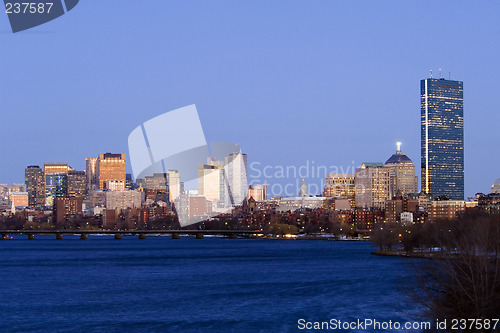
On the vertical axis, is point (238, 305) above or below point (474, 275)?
below

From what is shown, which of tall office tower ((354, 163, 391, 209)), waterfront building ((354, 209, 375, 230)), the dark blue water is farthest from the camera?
tall office tower ((354, 163, 391, 209))

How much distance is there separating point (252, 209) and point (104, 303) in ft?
510

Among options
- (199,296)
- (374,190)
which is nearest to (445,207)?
(374,190)

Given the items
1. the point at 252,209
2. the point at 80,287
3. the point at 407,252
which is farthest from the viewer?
the point at 252,209

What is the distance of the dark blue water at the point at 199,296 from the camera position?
1100 inches

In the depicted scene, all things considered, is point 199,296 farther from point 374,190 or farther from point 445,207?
point 374,190

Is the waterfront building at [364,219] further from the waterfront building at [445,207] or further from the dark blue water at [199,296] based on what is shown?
the dark blue water at [199,296]

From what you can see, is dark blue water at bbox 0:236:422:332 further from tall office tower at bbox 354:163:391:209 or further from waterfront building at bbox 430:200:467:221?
tall office tower at bbox 354:163:391:209

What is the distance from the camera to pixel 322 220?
150m

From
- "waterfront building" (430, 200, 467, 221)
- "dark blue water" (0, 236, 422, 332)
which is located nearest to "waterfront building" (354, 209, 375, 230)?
"waterfront building" (430, 200, 467, 221)

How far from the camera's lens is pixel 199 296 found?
36031 mm

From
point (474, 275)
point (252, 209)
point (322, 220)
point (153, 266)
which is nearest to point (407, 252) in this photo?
point (153, 266)

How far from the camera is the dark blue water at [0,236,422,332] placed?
27.9m

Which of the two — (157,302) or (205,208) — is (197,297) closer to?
(157,302)
